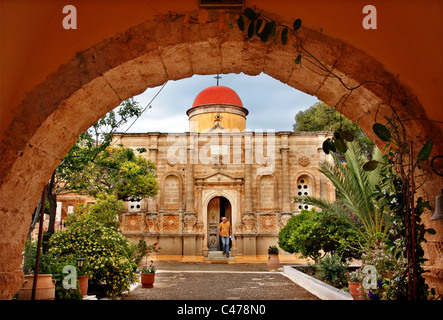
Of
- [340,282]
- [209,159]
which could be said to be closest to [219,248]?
[209,159]

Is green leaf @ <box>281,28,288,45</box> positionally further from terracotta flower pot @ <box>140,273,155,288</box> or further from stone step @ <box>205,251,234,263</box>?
stone step @ <box>205,251,234,263</box>

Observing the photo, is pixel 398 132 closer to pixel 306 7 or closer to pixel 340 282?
pixel 306 7

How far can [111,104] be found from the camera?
12.1 feet

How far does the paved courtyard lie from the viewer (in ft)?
25.7

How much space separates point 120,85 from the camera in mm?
3512

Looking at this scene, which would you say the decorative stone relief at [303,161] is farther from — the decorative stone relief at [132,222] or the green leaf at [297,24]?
the green leaf at [297,24]

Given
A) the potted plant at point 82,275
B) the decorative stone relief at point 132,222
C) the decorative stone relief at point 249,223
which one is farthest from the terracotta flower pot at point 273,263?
the potted plant at point 82,275

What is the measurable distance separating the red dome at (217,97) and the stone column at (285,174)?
14.1ft

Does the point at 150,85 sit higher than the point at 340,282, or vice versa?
the point at 150,85

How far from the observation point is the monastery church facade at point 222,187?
18109 mm

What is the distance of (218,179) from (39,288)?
14.4 meters

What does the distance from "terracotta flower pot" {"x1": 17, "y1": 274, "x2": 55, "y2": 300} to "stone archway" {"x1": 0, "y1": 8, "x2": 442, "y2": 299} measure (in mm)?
1496

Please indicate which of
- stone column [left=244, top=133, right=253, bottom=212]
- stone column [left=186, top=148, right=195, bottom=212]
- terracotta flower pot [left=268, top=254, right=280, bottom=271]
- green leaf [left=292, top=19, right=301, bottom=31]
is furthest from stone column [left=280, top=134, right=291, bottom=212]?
green leaf [left=292, top=19, right=301, bottom=31]

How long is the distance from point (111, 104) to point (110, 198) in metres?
9.19
